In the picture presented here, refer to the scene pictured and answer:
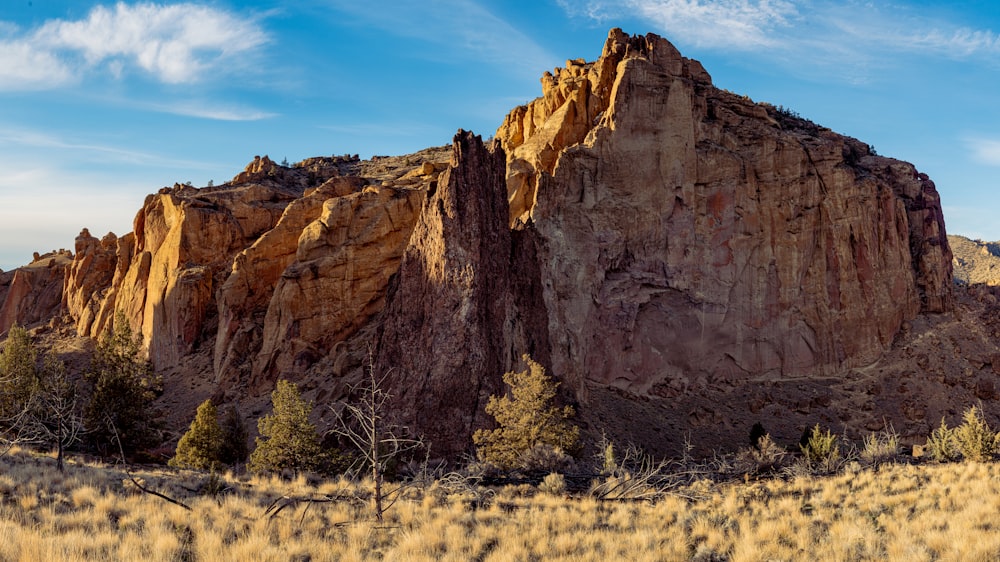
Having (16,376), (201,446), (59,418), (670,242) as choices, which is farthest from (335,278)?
(59,418)

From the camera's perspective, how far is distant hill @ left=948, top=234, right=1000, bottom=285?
120650 millimetres

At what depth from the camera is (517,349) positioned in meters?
36.1

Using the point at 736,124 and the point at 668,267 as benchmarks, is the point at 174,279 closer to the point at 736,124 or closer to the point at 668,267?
the point at 668,267

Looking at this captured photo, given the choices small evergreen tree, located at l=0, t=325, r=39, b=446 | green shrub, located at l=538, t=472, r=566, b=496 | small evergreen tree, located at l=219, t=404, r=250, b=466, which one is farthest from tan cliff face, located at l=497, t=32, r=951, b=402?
small evergreen tree, located at l=0, t=325, r=39, b=446

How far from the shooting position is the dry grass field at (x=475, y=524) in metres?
9.77

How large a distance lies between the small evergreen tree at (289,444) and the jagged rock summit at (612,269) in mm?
7983

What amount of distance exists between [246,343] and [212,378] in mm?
3871

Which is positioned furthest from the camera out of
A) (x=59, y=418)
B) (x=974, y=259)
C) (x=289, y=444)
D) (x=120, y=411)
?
(x=974, y=259)

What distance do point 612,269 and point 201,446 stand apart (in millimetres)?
29616

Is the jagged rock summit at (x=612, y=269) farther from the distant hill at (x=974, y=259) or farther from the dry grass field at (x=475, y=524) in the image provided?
the distant hill at (x=974, y=259)

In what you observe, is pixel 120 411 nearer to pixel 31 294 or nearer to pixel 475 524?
pixel 475 524

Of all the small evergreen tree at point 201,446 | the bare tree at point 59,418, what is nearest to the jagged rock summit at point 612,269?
the small evergreen tree at point 201,446

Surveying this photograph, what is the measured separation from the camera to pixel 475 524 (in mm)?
13258

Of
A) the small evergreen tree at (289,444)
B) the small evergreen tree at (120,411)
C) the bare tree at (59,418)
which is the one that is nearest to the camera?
the bare tree at (59,418)
